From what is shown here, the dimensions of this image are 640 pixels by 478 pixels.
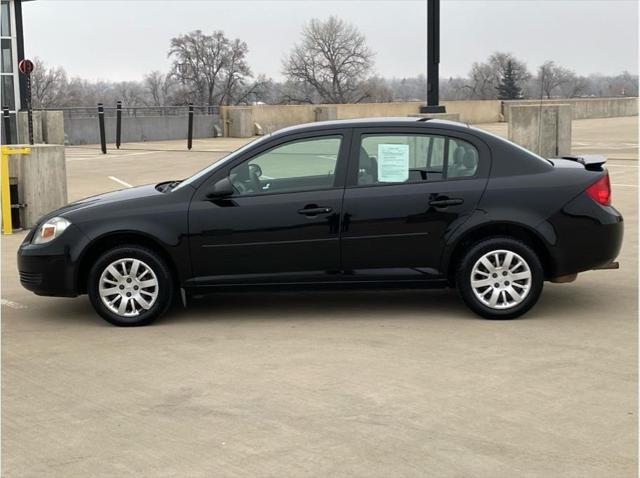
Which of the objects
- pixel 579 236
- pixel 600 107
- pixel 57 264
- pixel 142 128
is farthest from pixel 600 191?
pixel 600 107

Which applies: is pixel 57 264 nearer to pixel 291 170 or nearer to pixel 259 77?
pixel 291 170

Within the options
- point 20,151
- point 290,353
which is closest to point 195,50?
point 20,151

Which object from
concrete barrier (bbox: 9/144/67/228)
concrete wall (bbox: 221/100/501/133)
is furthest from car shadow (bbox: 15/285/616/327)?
concrete wall (bbox: 221/100/501/133)

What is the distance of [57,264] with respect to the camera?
6.99 metres

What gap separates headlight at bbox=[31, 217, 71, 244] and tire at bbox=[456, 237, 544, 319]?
3017 millimetres

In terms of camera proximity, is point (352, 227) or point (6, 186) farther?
point (6, 186)

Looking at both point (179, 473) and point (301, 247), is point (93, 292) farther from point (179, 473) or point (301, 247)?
point (179, 473)

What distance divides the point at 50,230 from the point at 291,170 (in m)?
1.90

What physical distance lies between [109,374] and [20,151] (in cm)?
675

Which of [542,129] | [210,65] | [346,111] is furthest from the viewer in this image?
[210,65]

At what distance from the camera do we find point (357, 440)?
14.6 feet

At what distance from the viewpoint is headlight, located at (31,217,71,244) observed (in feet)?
23.1

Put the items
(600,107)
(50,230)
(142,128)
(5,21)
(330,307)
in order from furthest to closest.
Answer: (600,107) → (142,128) → (5,21) → (330,307) → (50,230)

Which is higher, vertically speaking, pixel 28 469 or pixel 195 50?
pixel 195 50
